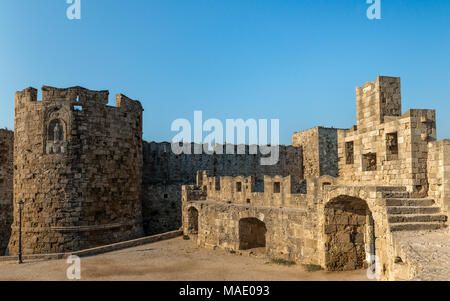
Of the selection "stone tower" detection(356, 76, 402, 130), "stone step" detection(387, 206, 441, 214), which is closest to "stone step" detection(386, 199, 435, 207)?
"stone step" detection(387, 206, 441, 214)

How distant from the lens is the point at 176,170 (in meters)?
25.4

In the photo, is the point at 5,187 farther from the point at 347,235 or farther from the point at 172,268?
the point at 347,235

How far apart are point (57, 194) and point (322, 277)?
1288cm

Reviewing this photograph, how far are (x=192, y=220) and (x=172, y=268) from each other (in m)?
6.08

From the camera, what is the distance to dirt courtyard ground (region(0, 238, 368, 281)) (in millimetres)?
10773

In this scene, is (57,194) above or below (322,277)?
above

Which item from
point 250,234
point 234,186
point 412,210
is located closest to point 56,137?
point 234,186

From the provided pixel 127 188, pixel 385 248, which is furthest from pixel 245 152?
pixel 385 248

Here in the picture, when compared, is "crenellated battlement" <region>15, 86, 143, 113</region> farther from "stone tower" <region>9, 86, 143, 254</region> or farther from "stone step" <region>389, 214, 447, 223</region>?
"stone step" <region>389, 214, 447, 223</region>

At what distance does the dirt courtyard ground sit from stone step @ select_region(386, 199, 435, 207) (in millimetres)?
2782

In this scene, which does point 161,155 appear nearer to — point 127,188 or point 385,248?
point 127,188

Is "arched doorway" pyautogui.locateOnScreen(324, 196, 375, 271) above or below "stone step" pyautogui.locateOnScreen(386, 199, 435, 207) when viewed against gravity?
below
